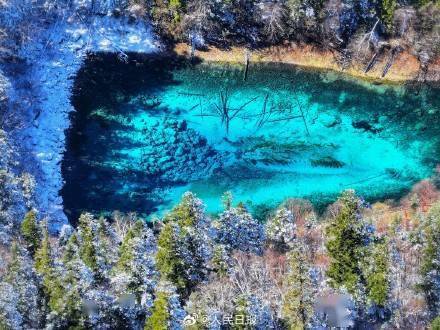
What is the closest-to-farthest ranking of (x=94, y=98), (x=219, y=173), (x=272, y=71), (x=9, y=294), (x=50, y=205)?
(x=9, y=294), (x=50, y=205), (x=219, y=173), (x=94, y=98), (x=272, y=71)

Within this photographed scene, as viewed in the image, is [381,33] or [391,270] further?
[381,33]

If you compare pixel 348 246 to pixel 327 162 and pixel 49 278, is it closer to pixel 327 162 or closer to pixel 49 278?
pixel 49 278

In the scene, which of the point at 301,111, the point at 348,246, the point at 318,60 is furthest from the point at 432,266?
the point at 318,60

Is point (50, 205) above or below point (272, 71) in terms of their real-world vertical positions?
below

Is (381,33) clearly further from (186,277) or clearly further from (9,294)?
(9,294)

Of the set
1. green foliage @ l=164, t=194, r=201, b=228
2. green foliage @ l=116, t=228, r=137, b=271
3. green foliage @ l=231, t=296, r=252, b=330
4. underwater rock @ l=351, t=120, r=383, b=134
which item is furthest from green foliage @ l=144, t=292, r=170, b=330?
underwater rock @ l=351, t=120, r=383, b=134

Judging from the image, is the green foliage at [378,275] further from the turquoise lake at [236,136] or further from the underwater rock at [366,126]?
the underwater rock at [366,126]

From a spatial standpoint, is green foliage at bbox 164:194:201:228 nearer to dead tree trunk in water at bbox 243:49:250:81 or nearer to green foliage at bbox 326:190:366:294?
green foliage at bbox 326:190:366:294

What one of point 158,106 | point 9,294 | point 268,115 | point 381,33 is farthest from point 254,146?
point 9,294
